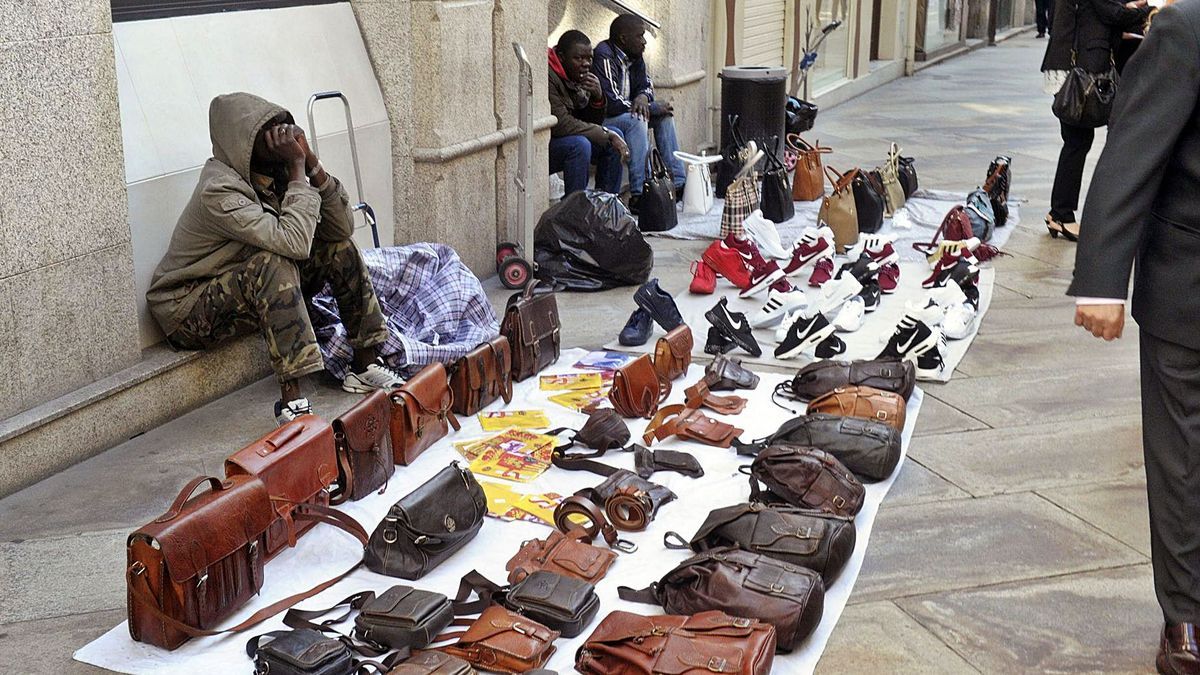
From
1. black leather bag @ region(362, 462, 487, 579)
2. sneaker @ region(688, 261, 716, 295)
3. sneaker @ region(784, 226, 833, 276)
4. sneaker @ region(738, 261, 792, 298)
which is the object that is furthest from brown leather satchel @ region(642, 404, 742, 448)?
sneaker @ region(784, 226, 833, 276)

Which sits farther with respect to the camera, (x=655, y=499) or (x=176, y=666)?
(x=655, y=499)

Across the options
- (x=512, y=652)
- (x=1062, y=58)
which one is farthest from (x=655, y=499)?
(x=1062, y=58)

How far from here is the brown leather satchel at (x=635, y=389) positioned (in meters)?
4.88

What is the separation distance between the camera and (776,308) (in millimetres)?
6078

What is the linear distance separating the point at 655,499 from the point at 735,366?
137 cm

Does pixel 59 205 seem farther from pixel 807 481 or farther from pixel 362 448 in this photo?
pixel 807 481

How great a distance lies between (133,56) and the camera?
16.2 ft

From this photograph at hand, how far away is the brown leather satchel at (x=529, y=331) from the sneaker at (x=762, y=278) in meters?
1.47

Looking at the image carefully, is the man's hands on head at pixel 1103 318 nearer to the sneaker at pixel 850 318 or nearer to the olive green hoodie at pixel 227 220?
the olive green hoodie at pixel 227 220

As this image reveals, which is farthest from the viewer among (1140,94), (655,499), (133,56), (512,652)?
(133,56)

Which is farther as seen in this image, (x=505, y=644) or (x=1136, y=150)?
(x=505, y=644)

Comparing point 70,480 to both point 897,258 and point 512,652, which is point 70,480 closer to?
point 512,652

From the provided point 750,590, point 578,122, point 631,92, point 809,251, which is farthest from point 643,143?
point 750,590

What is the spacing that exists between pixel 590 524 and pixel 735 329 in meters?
2.03
